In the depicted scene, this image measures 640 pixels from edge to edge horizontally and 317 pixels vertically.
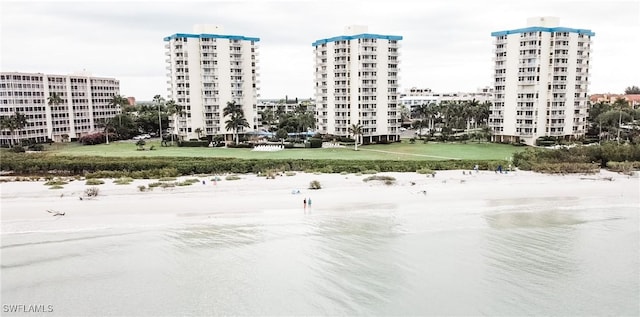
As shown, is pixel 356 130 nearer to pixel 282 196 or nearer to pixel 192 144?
pixel 192 144

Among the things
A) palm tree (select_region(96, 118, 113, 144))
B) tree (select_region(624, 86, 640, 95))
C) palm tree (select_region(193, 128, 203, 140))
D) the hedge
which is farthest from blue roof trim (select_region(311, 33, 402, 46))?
tree (select_region(624, 86, 640, 95))

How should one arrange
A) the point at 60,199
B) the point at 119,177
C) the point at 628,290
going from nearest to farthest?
the point at 628,290 → the point at 60,199 → the point at 119,177

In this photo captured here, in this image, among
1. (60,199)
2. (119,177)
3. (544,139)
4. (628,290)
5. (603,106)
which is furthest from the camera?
(603,106)

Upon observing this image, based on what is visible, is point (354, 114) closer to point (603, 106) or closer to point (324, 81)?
point (324, 81)

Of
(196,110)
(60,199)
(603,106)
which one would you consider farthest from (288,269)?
(603,106)

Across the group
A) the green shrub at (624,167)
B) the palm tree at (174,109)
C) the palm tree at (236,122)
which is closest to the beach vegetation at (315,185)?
the green shrub at (624,167)

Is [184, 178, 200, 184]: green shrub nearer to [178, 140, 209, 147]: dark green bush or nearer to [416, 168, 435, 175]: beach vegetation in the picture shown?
[416, 168, 435, 175]: beach vegetation
